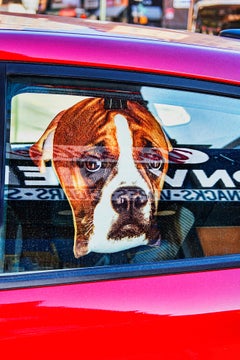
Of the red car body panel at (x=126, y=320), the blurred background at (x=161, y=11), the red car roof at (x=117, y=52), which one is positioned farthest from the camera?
the blurred background at (x=161, y=11)

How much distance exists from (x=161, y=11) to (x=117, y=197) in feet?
48.7

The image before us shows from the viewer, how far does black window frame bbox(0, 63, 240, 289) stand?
1.60 metres

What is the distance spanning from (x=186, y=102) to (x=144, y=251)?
15.8 inches

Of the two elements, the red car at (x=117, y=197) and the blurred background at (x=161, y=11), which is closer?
the red car at (x=117, y=197)

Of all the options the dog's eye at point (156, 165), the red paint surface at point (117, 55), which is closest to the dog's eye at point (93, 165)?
the dog's eye at point (156, 165)

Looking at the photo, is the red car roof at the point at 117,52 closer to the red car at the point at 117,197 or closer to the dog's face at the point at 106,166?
the red car at the point at 117,197

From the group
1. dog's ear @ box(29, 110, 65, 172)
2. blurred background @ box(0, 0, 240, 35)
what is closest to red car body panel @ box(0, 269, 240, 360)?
dog's ear @ box(29, 110, 65, 172)

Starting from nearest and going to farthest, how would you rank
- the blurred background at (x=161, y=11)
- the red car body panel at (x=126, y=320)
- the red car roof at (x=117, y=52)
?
the red car body panel at (x=126, y=320)
the red car roof at (x=117, y=52)
the blurred background at (x=161, y=11)

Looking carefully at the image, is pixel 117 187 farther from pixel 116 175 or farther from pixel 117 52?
pixel 117 52

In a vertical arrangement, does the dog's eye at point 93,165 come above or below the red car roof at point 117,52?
below

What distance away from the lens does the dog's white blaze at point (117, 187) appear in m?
1.71

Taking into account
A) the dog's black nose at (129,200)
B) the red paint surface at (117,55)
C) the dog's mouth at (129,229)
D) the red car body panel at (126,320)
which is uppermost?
the red paint surface at (117,55)

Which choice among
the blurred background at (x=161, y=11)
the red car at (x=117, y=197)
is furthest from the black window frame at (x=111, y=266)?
the blurred background at (x=161, y=11)

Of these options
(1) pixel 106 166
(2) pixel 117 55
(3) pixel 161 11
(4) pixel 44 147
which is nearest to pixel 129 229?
(1) pixel 106 166
